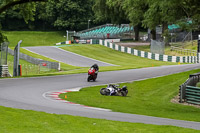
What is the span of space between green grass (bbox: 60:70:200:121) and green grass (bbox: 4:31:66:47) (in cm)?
6438

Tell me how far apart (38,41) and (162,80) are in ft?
218

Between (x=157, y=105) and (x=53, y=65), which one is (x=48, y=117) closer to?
(x=157, y=105)

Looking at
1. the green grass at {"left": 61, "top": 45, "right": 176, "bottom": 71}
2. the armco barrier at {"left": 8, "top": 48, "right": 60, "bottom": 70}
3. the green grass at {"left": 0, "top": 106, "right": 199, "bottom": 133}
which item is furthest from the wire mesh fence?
the green grass at {"left": 0, "top": 106, "right": 199, "bottom": 133}

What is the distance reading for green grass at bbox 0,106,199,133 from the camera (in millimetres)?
10792

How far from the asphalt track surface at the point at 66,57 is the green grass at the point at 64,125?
3658cm

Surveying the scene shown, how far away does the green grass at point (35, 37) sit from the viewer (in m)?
89.9

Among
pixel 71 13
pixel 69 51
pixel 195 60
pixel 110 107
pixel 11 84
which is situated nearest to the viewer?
pixel 110 107

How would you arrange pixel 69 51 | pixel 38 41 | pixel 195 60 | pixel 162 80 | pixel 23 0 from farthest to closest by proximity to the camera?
1. pixel 38 41
2. pixel 69 51
3. pixel 195 60
4. pixel 23 0
5. pixel 162 80

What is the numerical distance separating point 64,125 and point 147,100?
10162 mm

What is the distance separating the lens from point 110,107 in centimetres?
1748

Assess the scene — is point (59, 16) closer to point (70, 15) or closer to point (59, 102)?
point (70, 15)

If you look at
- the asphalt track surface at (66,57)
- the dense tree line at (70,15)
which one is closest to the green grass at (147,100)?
the asphalt track surface at (66,57)

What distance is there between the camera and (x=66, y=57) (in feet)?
186

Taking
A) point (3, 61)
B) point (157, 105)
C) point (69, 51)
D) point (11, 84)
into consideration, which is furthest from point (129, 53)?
point (157, 105)
